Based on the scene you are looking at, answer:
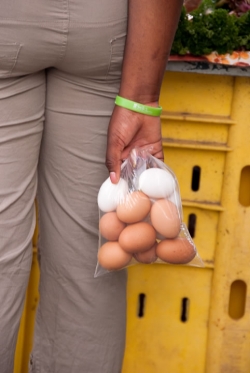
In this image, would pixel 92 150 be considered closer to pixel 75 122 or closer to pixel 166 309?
pixel 75 122

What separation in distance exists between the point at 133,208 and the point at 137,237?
61mm

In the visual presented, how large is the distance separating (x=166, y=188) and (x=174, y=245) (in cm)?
12

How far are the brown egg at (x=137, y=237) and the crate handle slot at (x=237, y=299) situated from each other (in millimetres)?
620

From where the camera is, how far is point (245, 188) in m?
1.91

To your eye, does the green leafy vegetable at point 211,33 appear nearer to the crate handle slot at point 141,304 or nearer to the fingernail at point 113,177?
the fingernail at point 113,177

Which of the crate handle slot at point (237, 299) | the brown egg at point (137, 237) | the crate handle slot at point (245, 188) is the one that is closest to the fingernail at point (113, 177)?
the brown egg at point (137, 237)

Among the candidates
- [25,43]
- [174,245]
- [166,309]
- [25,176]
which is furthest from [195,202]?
[25,43]

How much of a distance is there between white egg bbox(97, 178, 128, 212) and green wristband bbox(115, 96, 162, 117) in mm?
154

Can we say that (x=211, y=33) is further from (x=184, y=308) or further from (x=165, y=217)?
(x=184, y=308)

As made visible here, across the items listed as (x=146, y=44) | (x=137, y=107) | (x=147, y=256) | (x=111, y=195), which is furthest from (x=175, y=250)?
(x=146, y=44)

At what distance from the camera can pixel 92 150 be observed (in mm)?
1506

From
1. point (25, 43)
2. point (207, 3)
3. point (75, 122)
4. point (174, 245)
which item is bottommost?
point (174, 245)

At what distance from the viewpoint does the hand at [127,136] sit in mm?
1419

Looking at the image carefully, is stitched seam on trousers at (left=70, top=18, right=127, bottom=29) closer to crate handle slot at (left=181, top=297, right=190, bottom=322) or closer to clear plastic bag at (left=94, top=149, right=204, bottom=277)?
clear plastic bag at (left=94, top=149, right=204, bottom=277)
